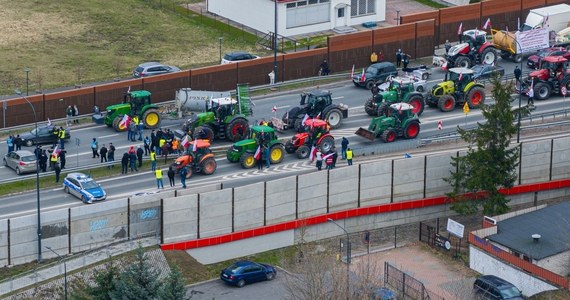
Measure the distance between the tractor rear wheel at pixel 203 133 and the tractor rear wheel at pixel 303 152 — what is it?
5.24 m

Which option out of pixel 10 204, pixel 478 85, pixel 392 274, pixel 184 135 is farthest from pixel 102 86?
pixel 392 274

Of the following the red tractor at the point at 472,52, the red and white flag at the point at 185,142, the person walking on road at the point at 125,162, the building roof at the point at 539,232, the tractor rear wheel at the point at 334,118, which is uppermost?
the red tractor at the point at 472,52

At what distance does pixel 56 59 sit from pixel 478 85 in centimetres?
3037

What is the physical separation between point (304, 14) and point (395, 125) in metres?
23.5

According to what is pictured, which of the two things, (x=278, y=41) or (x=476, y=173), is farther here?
(x=278, y=41)

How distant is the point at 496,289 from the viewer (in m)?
73.0

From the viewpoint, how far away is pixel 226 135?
9144cm

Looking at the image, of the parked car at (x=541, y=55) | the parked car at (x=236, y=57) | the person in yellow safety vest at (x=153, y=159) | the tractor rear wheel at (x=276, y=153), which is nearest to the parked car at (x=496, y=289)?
the tractor rear wheel at (x=276, y=153)

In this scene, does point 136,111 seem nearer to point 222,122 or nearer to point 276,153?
point 222,122

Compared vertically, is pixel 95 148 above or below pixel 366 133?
below

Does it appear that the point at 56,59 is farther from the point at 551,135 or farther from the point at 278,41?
the point at 551,135

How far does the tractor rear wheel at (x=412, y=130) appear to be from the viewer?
90812 mm

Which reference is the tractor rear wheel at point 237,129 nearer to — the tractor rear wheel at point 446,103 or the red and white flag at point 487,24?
the tractor rear wheel at point 446,103

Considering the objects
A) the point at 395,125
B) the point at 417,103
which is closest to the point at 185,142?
the point at 395,125
